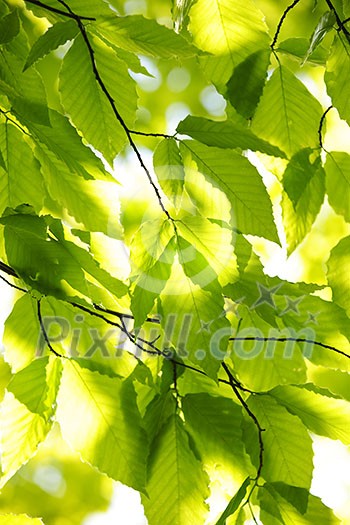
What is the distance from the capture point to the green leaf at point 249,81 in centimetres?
79

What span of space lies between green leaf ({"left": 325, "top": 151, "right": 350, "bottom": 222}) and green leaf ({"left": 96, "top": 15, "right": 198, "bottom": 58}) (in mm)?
324

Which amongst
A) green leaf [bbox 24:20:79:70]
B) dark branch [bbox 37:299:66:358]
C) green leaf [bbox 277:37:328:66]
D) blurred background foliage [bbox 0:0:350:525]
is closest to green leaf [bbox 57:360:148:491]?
dark branch [bbox 37:299:66:358]

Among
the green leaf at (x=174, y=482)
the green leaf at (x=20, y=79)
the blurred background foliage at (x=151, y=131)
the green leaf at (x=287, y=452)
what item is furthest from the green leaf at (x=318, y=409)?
the blurred background foliage at (x=151, y=131)

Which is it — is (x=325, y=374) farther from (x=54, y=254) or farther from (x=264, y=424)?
(x=54, y=254)

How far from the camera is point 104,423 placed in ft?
2.53

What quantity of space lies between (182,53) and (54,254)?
0.25m

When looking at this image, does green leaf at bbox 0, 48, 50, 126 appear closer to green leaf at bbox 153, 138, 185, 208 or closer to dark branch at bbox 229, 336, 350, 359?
green leaf at bbox 153, 138, 185, 208

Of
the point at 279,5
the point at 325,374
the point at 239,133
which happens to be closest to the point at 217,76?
the point at 239,133

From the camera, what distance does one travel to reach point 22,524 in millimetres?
778

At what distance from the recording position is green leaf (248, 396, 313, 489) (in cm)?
80

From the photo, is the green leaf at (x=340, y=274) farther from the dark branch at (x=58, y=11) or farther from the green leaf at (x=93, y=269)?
the dark branch at (x=58, y=11)

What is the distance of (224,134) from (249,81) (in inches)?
4.5

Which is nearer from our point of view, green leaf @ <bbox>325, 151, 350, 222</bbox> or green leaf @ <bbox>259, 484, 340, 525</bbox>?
green leaf @ <bbox>259, 484, 340, 525</bbox>
